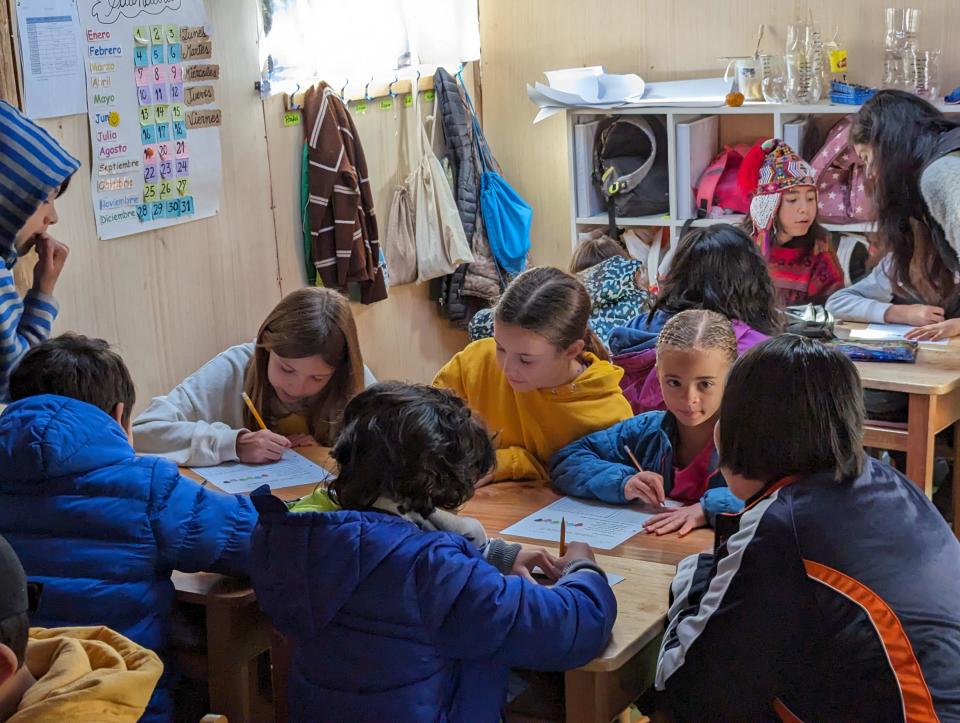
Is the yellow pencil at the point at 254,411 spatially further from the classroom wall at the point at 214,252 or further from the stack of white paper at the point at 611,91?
the stack of white paper at the point at 611,91

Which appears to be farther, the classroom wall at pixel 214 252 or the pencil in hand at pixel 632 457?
the classroom wall at pixel 214 252

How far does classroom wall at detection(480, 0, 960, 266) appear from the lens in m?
4.55

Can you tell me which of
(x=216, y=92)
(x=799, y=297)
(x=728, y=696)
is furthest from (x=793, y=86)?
(x=728, y=696)

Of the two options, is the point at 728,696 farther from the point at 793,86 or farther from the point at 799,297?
the point at 793,86

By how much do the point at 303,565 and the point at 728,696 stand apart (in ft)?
2.12

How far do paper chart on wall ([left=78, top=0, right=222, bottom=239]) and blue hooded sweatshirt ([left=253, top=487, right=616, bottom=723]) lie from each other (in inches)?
82.0

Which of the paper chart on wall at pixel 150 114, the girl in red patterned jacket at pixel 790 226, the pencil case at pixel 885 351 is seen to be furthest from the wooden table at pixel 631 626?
the girl in red patterned jacket at pixel 790 226

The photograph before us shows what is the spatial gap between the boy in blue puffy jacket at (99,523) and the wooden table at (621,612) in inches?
3.4

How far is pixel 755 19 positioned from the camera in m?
4.78

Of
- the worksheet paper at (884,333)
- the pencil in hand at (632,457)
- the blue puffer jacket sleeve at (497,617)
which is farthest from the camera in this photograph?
the worksheet paper at (884,333)

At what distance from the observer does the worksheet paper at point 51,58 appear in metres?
3.17

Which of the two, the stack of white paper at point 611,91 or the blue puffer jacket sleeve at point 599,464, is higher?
the stack of white paper at point 611,91

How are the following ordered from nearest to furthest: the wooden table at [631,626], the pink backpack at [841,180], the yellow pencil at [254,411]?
the wooden table at [631,626], the yellow pencil at [254,411], the pink backpack at [841,180]

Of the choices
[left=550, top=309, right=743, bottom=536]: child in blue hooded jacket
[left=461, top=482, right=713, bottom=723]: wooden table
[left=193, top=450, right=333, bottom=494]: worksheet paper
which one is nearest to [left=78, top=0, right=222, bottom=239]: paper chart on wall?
[left=193, top=450, right=333, bottom=494]: worksheet paper
